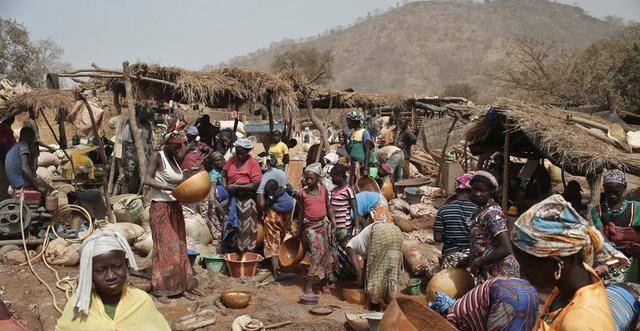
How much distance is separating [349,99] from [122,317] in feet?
39.6

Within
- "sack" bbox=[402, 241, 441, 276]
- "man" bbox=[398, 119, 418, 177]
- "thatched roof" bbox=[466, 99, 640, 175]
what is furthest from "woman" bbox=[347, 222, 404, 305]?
"man" bbox=[398, 119, 418, 177]

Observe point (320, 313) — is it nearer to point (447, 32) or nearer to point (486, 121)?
point (486, 121)

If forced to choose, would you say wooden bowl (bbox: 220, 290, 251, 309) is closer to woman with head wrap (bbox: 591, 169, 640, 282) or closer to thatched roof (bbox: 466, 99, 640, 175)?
woman with head wrap (bbox: 591, 169, 640, 282)

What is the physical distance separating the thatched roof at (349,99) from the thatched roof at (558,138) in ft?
16.9

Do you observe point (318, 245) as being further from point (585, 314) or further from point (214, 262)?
point (585, 314)

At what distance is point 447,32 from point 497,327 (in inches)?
3198

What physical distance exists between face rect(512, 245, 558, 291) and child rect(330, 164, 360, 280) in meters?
4.25

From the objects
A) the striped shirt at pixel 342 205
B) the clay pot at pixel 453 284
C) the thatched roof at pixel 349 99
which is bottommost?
the clay pot at pixel 453 284

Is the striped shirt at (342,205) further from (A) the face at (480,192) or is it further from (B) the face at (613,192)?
(B) the face at (613,192)

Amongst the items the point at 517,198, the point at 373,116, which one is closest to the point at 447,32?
the point at 373,116

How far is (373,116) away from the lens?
23.0 metres

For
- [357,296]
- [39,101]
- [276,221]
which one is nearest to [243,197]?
[276,221]

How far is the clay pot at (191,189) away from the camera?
17.3 feet

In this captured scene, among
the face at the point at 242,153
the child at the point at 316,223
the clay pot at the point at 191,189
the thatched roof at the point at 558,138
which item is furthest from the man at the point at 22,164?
the thatched roof at the point at 558,138
